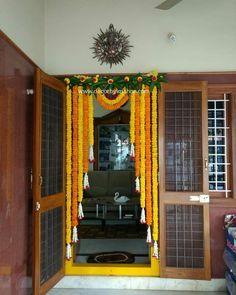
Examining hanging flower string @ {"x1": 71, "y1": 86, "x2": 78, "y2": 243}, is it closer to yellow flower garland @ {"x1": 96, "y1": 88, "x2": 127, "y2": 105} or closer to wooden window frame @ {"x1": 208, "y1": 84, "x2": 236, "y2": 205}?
yellow flower garland @ {"x1": 96, "y1": 88, "x2": 127, "y2": 105}

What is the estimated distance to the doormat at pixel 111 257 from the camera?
11.8ft

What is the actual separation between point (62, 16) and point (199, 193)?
2494 mm

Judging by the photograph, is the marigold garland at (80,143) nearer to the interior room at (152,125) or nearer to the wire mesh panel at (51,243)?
the interior room at (152,125)

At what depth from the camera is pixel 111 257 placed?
3775 millimetres

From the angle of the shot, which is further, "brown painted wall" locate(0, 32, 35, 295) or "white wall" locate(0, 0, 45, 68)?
"white wall" locate(0, 0, 45, 68)

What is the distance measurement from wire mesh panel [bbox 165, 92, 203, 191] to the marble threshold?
39.7 inches

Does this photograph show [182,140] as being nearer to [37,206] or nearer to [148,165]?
[148,165]

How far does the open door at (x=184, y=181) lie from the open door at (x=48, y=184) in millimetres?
1077

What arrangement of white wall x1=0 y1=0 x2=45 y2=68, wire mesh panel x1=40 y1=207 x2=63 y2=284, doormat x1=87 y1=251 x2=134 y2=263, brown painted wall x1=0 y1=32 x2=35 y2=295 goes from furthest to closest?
doormat x1=87 y1=251 x2=134 y2=263, wire mesh panel x1=40 y1=207 x2=63 y2=284, white wall x1=0 y1=0 x2=45 y2=68, brown painted wall x1=0 y1=32 x2=35 y2=295

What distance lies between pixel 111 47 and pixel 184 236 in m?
2.21

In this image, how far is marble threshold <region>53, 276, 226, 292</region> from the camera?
3150 mm

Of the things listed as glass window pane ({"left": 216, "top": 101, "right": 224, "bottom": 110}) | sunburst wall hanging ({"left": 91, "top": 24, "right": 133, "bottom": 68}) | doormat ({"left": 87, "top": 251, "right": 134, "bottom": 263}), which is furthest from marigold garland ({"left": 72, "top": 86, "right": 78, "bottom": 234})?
glass window pane ({"left": 216, "top": 101, "right": 224, "bottom": 110})

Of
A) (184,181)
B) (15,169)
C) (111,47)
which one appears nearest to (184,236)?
(184,181)

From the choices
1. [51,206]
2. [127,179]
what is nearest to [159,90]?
[51,206]
